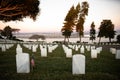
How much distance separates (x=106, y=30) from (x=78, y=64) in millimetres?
70174

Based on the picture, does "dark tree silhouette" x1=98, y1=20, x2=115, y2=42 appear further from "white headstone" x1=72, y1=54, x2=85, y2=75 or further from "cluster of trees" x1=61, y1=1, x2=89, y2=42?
"white headstone" x1=72, y1=54, x2=85, y2=75

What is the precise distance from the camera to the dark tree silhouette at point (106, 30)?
77.0 meters

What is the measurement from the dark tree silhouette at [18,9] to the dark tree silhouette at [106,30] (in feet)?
199

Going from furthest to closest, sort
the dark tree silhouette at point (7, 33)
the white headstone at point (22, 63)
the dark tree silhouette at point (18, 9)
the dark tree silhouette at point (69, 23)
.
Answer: the dark tree silhouette at point (7, 33) < the dark tree silhouette at point (69, 23) < the dark tree silhouette at point (18, 9) < the white headstone at point (22, 63)

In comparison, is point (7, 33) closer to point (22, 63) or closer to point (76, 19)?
point (76, 19)

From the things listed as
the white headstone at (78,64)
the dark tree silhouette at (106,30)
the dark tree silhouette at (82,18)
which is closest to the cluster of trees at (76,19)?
the dark tree silhouette at (82,18)

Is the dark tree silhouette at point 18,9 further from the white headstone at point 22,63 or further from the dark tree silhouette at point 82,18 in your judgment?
the dark tree silhouette at point 82,18

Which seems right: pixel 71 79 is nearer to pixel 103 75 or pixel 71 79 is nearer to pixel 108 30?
pixel 103 75

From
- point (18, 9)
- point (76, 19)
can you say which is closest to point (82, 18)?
point (76, 19)

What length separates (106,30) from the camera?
7800 cm

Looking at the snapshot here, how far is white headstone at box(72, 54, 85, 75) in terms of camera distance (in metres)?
10.2

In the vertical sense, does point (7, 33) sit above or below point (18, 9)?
below

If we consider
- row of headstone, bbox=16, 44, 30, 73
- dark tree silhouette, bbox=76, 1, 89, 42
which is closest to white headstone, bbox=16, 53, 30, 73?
row of headstone, bbox=16, 44, 30, 73

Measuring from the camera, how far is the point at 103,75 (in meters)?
9.80
